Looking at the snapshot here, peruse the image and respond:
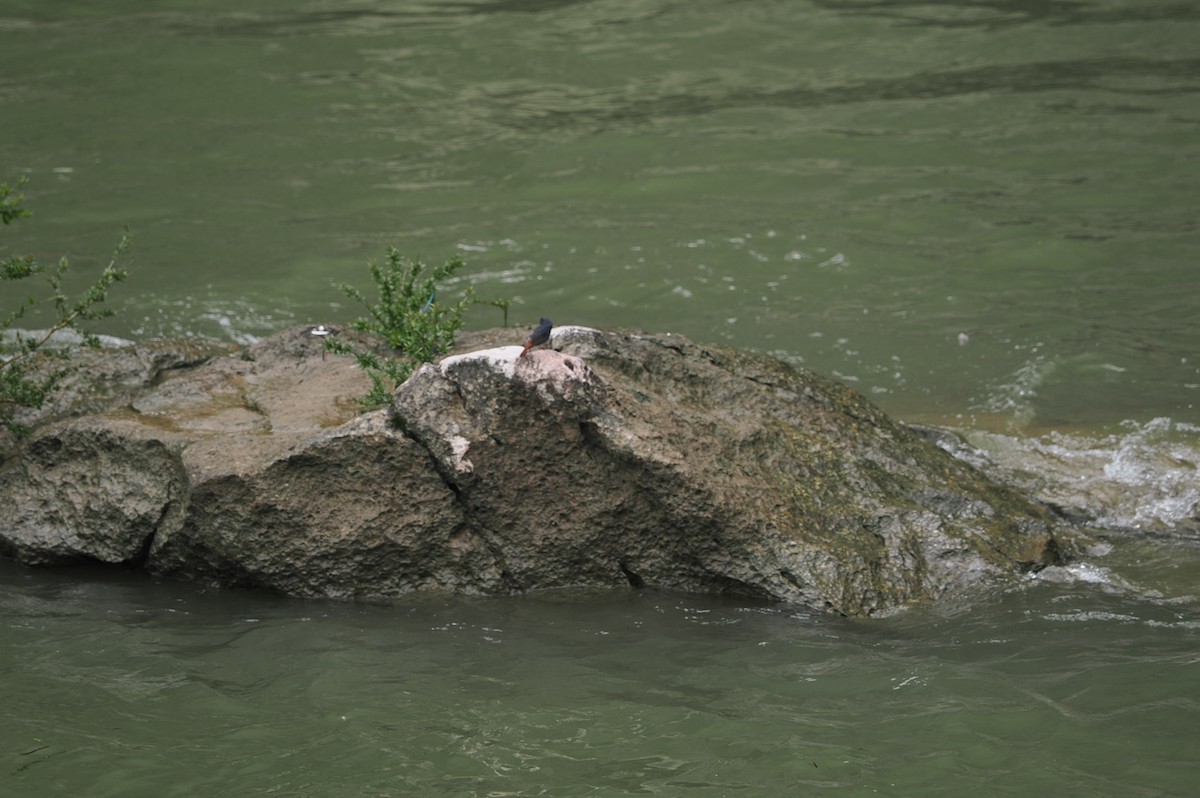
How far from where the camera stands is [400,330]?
7109mm

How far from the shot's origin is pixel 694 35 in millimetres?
18266

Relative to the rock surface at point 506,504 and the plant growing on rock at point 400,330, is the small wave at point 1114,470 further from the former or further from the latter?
the plant growing on rock at point 400,330

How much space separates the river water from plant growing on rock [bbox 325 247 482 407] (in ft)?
4.07

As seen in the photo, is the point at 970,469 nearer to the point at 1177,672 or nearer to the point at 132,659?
the point at 1177,672

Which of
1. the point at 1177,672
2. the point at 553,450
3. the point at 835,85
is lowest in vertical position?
the point at 1177,672

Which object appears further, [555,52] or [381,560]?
[555,52]

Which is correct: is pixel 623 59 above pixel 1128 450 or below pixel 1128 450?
above

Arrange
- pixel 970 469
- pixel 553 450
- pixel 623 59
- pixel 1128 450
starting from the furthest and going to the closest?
pixel 623 59, pixel 1128 450, pixel 970 469, pixel 553 450

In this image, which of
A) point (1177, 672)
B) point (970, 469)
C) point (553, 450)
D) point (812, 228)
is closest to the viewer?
point (1177, 672)

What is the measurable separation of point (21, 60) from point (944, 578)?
15.4m

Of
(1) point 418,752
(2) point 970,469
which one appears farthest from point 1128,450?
(1) point 418,752

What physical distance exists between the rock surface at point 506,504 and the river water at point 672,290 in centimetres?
18

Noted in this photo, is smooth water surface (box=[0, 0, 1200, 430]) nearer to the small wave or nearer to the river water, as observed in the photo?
the river water

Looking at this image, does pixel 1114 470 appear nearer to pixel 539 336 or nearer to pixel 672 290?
pixel 539 336
